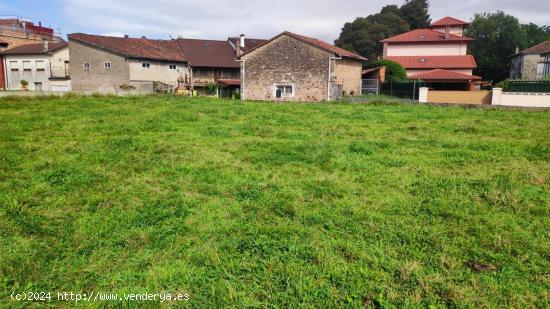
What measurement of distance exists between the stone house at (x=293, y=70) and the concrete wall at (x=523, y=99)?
10.5 meters

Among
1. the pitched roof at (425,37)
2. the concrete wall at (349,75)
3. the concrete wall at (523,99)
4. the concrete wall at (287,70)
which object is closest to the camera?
the concrete wall at (523,99)

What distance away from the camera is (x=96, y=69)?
37.4 meters

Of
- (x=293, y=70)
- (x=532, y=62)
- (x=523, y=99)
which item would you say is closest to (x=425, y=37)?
(x=532, y=62)

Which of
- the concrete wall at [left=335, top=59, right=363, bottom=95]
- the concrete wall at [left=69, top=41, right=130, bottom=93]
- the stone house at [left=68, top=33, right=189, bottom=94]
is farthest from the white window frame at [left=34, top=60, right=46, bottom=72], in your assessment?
the concrete wall at [left=335, top=59, right=363, bottom=95]

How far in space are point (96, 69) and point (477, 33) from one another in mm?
→ 59952

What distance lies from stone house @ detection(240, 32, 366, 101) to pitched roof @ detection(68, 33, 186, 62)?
12908 millimetres

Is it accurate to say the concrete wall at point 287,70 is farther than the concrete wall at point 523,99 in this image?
Yes

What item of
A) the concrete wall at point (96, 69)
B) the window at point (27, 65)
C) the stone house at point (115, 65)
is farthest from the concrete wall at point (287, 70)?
the window at point (27, 65)

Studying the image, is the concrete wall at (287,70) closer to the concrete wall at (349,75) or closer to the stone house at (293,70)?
the stone house at (293,70)

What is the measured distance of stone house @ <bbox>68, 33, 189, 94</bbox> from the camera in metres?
36.4

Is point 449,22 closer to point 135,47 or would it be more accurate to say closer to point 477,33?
point 477,33

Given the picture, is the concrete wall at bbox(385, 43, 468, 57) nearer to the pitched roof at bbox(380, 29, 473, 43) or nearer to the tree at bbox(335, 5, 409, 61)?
the pitched roof at bbox(380, 29, 473, 43)

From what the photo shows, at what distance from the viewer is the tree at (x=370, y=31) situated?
224 ft

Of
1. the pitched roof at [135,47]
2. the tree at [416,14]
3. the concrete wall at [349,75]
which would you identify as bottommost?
the concrete wall at [349,75]
